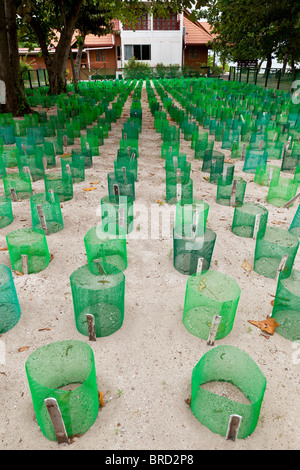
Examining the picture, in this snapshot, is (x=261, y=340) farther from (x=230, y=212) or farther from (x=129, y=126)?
(x=129, y=126)

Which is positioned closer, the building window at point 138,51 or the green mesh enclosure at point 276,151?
the green mesh enclosure at point 276,151

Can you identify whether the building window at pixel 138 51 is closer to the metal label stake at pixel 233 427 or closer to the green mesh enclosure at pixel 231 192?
the green mesh enclosure at pixel 231 192

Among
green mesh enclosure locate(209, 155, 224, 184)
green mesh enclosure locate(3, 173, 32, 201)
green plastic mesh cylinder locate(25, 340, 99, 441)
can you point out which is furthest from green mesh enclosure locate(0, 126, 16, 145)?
green plastic mesh cylinder locate(25, 340, 99, 441)

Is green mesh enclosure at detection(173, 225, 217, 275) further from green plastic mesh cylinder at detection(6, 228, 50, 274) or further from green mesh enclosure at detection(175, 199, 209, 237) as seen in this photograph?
green plastic mesh cylinder at detection(6, 228, 50, 274)

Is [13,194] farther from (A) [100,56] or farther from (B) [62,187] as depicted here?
(A) [100,56]

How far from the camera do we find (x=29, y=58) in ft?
116

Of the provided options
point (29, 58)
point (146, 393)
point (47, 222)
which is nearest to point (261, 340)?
point (146, 393)

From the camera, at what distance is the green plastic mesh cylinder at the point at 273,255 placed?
3.06 meters

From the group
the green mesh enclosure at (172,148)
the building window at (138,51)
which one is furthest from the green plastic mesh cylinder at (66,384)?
the building window at (138,51)

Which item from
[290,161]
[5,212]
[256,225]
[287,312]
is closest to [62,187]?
[5,212]

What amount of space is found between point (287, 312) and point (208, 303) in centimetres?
64

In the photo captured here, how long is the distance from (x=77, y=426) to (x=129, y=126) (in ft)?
20.0

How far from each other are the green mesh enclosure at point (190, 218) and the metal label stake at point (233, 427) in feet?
6.63

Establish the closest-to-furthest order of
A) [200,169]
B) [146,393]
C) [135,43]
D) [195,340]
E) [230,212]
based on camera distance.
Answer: [146,393] < [195,340] < [230,212] < [200,169] < [135,43]
